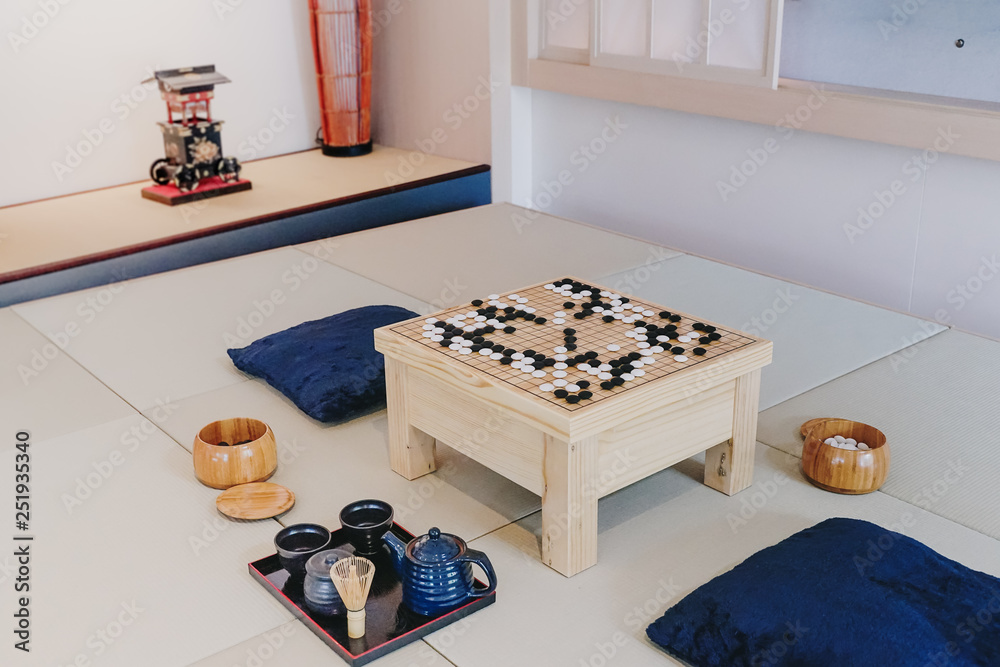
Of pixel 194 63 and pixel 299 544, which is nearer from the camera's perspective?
pixel 299 544

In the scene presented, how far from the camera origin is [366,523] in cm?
184

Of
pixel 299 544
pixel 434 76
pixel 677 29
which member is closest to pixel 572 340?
pixel 299 544

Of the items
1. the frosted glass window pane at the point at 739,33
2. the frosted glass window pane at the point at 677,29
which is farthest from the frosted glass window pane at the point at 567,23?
the frosted glass window pane at the point at 739,33

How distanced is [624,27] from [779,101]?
0.81 meters

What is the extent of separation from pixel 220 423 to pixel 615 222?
2.50 meters

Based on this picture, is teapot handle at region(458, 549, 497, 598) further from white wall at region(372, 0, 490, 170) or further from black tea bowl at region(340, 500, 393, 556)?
white wall at region(372, 0, 490, 170)

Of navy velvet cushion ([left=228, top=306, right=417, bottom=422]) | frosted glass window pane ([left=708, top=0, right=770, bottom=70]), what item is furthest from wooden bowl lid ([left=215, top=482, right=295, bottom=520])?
frosted glass window pane ([left=708, top=0, right=770, bottom=70])

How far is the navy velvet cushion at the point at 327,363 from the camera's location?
2361 mm

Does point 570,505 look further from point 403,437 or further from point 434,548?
point 403,437

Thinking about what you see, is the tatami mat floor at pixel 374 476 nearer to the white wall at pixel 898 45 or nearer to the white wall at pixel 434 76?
the white wall at pixel 898 45

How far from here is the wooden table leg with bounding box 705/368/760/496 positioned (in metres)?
1.94

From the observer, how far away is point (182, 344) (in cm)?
281

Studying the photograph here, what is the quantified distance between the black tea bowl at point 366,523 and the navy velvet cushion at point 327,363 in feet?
1.73

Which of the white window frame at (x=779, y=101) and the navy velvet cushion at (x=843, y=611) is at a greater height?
the white window frame at (x=779, y=101)
